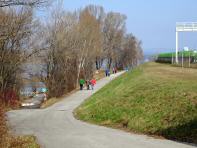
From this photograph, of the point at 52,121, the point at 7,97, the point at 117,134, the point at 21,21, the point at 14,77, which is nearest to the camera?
the point at 117,134

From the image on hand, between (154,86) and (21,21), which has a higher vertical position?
(21,21)

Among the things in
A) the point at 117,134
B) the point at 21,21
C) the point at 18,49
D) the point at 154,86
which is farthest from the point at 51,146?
the point at 18,49

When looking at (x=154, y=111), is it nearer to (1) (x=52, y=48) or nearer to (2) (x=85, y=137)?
(2) (x=85, y=137)

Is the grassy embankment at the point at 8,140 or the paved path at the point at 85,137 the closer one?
the grassy embankment at the point at 8,140

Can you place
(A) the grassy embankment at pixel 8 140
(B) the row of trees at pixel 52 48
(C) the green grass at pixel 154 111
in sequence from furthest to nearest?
(B) the row of trees at pixel 52 48
(C) the green grass at pixel 154 111
(A) the grassy embankment at pixel 8 140

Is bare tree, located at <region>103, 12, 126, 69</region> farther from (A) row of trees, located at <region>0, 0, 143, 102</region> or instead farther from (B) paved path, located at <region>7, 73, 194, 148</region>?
(B) paved path, located at <region>7, 73, 194, 148</region>

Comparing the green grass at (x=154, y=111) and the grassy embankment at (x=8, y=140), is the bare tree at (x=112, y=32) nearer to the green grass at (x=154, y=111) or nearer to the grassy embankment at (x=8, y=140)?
the green grass at (x=154, y=111)

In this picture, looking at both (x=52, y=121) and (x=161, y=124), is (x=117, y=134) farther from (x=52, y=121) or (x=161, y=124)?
(x=52, y=121)

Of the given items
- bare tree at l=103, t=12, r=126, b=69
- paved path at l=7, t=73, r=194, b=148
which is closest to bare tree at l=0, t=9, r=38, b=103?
paved path at l=7, t=73, r=194, b=148

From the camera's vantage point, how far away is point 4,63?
50906 millimetres

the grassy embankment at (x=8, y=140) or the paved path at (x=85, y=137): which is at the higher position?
the grassy embankment at (x=8, y=140)

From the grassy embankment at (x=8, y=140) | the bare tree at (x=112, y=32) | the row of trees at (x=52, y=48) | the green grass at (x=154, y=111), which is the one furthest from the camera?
the bare tree at (x=112, y=32)

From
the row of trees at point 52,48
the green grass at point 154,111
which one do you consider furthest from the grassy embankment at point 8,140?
the row of trees at point 52,48

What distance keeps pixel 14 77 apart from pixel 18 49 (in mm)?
6225
